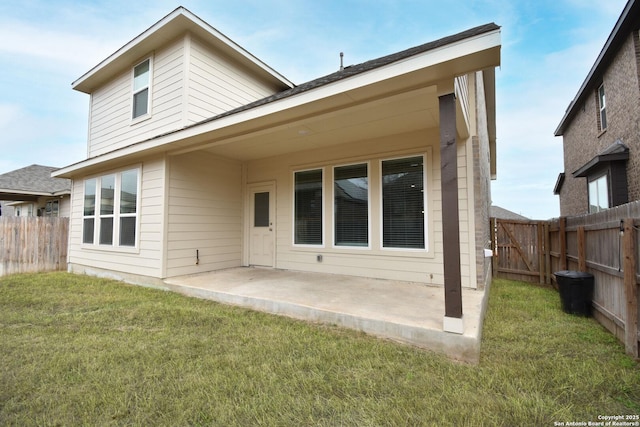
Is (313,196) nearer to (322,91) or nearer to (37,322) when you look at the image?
(322,91)

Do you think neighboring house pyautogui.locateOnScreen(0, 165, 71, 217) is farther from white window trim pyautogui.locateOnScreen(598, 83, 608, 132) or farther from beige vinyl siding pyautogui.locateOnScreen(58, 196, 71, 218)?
white window trim pyautogui.locateOnScreen(598, 83, 608, 132)

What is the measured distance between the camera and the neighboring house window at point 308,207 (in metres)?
6.37

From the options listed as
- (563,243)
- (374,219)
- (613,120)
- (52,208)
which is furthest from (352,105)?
(52,208)

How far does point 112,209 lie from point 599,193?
13.4 meters

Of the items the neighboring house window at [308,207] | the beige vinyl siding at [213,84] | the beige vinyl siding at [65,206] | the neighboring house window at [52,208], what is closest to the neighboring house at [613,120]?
the neighboring house window at [308,207]

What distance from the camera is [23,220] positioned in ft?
26.7

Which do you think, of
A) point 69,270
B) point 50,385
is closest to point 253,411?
point 50,385

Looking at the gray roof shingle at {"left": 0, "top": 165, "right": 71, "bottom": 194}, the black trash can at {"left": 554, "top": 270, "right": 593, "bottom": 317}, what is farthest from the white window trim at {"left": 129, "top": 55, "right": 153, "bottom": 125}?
the black trash can at {"left": 554, "top": 270, "right": 593, "bottom": 317}

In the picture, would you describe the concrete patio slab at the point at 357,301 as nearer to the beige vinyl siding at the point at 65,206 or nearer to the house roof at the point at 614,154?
the house roof at the point at 614,154

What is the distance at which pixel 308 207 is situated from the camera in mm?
6512

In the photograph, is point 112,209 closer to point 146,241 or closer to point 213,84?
point 146,241

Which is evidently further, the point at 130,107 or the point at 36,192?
the point at 36,192

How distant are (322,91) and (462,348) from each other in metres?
3.09

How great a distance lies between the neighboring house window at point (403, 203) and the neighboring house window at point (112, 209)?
206 inches
